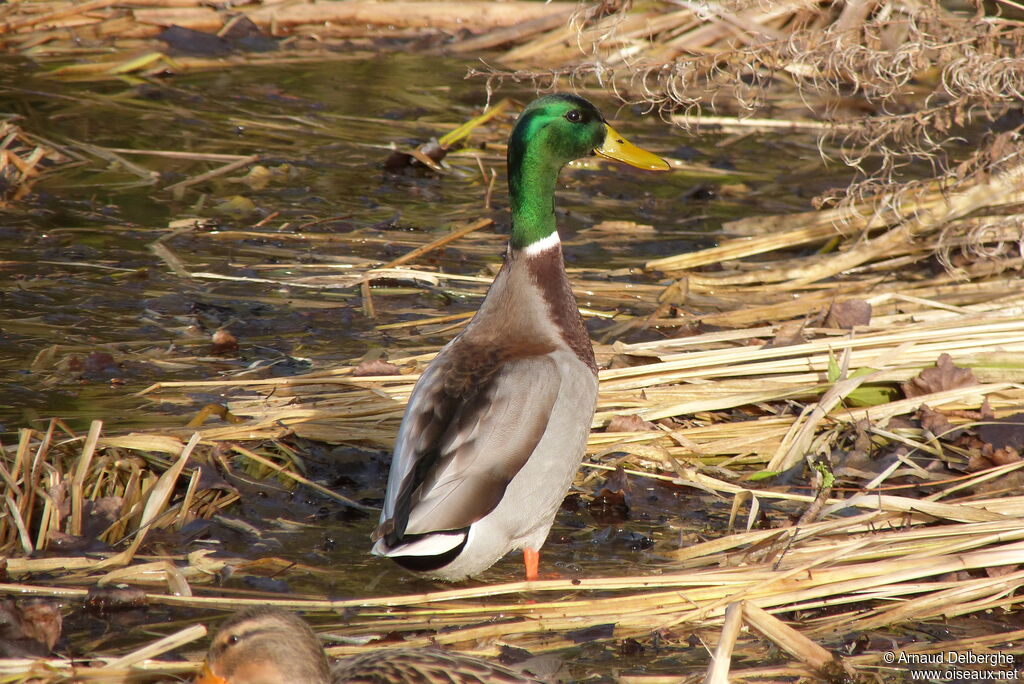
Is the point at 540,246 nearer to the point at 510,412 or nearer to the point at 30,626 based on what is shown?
the point at 510,412

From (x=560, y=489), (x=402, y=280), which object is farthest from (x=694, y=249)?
(x=560, y=489)

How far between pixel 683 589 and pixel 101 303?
2.94 metres

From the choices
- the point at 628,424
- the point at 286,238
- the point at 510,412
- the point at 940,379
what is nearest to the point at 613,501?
the point at 628,424

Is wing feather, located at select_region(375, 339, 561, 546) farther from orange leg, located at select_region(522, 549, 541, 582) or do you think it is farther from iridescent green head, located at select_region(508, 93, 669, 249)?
iridescent green head, located at select_region(508, 93, 669, 249)

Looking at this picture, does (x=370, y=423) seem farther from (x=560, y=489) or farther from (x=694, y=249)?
(x=694, y=249)

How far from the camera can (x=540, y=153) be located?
378 centimetres

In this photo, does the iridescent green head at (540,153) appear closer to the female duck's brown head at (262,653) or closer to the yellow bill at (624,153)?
the yellow bill at (624,153)

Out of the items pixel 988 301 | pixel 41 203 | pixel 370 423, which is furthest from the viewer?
pixel 41 203

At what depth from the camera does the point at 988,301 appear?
4.82m

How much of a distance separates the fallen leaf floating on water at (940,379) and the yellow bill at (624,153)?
1.12 m

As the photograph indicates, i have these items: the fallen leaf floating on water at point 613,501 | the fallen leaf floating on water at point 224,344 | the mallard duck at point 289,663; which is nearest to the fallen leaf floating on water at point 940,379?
the fallen leaf floating on water at point 613,501

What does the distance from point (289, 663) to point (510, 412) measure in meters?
1.09

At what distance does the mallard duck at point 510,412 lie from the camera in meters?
3.02

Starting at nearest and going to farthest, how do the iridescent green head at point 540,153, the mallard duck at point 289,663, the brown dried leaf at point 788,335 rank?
the mallard duck at point 289,663 < the iridescent green head at point 540,153 < the brown dried leaf at point 788,335
